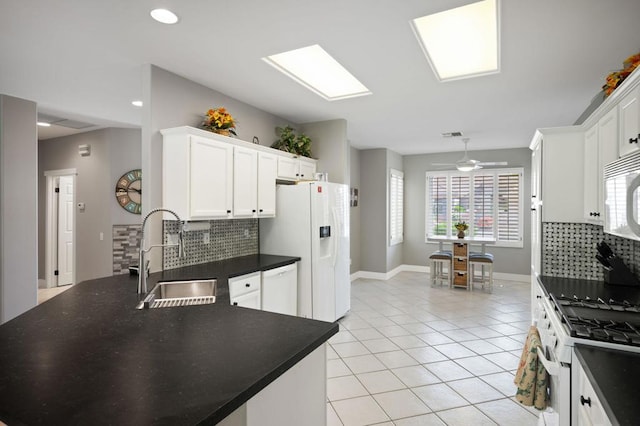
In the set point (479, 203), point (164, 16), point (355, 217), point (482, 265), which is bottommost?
point (482, 265)

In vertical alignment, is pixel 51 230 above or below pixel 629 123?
below

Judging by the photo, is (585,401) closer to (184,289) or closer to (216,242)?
(184,289)

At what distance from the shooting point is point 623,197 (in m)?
1.86

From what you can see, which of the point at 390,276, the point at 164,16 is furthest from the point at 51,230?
the point at 390,276

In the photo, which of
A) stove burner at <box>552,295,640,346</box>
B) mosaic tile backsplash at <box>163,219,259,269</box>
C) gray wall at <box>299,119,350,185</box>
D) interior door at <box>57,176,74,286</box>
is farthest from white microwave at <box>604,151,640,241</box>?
interior door at <box>57,176,74,286</box>

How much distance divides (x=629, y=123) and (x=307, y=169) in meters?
3.31

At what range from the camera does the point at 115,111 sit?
14.4 ft

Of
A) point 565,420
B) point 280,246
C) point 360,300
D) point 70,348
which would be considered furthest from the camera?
point 360,300

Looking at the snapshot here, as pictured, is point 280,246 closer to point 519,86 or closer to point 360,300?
point 360,300

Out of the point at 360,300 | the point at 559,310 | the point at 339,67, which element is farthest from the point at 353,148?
the point at 559,310

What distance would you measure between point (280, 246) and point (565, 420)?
10.0 feet

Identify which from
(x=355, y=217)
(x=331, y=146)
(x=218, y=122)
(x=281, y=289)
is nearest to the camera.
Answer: (x=218, y=122)

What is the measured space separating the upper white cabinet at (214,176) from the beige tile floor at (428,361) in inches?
71.2

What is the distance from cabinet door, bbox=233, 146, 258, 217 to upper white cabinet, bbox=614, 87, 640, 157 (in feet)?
9.77
